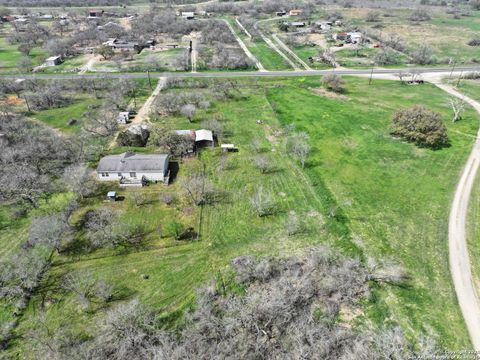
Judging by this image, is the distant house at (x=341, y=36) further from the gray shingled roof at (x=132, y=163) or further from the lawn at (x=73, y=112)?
the gray shingled roof at (x=132, y=163)

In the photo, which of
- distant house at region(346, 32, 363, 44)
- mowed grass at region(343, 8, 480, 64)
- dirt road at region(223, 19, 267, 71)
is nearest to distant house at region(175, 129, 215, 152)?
dirt road at region(223, 19, 267, 71)

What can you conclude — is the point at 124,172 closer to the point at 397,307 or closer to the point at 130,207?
the point at 130,207

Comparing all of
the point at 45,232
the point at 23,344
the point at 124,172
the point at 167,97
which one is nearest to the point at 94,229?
the point at 45,232

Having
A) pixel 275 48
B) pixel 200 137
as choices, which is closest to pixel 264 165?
pixel 200 137

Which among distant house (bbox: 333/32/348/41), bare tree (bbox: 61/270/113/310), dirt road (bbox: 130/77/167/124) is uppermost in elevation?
distant house (bbox: 333/32/348/41)

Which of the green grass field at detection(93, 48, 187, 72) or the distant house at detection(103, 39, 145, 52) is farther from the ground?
the distant house at detection(103, 39, 145, 52)

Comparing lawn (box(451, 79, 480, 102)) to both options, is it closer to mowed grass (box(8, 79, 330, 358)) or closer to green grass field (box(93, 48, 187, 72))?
mowed grass (box(8, 79, 330, 358))

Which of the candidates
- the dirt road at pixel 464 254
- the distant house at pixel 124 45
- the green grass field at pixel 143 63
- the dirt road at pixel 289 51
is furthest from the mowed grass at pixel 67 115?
the dirt road at pixel 464 254

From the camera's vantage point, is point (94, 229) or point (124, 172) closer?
point (94, 229)
